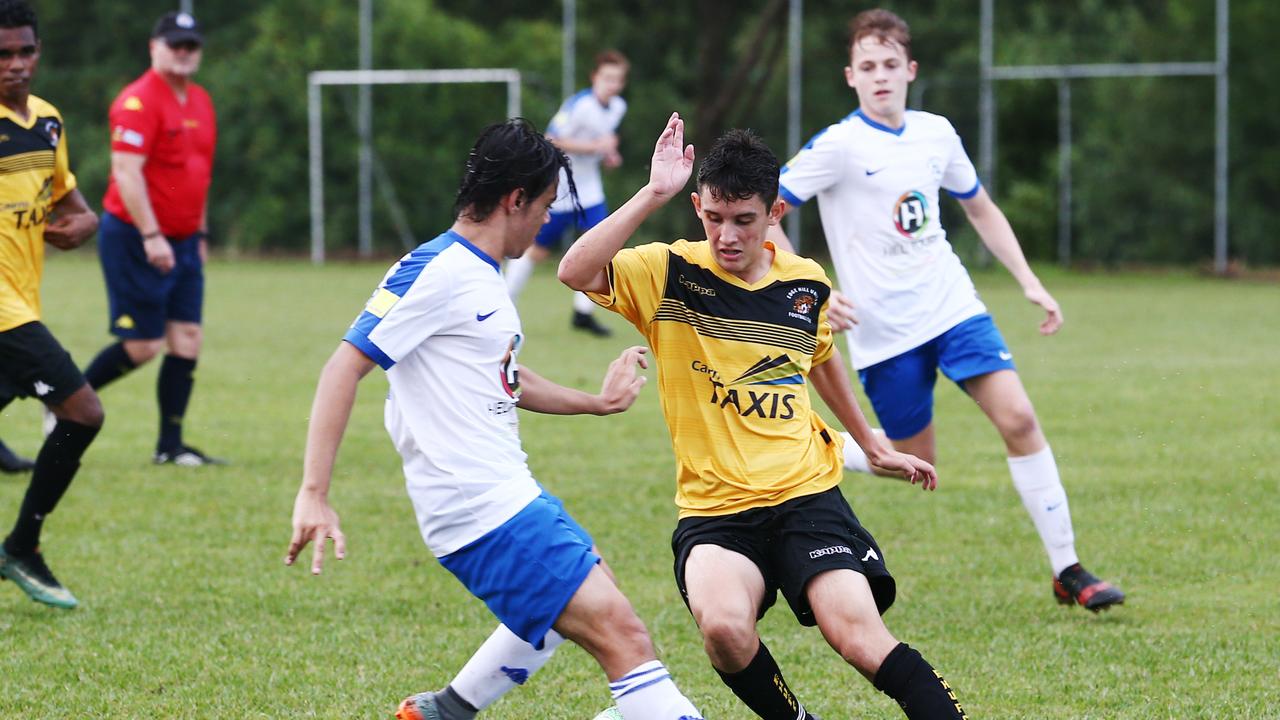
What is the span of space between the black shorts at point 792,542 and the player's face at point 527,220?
2.83 ft

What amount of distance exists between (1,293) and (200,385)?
225 inches

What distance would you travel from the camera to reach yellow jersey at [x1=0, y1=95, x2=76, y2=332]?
19.0ft

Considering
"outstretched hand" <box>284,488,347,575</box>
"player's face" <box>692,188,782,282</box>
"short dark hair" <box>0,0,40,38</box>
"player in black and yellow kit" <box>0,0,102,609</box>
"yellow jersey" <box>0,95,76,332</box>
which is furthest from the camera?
"yellow jersey" <box>0,95,76,332</box>

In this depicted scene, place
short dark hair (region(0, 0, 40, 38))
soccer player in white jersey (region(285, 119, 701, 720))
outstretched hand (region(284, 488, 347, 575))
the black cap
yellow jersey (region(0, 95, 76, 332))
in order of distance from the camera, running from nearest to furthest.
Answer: outstretched hand (region(284, 488, 347, 575)), soccer player in white jersey (region(285, 119, 701, 720)), short dark hair (region(0, 0, 40, 38)), yellow jersey (region(0, 95, 76, 332)), the black cap

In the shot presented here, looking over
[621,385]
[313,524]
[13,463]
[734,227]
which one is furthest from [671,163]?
[13,463]

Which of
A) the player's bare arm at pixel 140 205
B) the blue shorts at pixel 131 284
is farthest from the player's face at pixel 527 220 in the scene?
the blue shorts at pixel 131 284

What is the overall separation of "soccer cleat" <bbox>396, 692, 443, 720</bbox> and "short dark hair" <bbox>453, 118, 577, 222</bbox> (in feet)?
4.08

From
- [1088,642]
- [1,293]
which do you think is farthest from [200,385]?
[1088,642]

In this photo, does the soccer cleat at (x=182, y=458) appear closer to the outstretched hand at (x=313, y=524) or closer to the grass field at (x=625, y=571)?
the grass field at (x=625, y=571)

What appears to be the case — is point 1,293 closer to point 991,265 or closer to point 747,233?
point 747,233

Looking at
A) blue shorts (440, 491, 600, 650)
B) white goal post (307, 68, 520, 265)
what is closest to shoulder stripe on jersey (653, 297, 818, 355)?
blue shorts (440, 491, 600, 650)

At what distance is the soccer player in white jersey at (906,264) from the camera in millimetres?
5723

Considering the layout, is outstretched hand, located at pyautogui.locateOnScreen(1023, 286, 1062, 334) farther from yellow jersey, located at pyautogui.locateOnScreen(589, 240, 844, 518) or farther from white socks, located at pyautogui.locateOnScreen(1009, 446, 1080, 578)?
yellow jersey, located at pyautogui.locateOnScreen(589, 240, 844, 518)

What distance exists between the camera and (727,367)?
4.20 m
